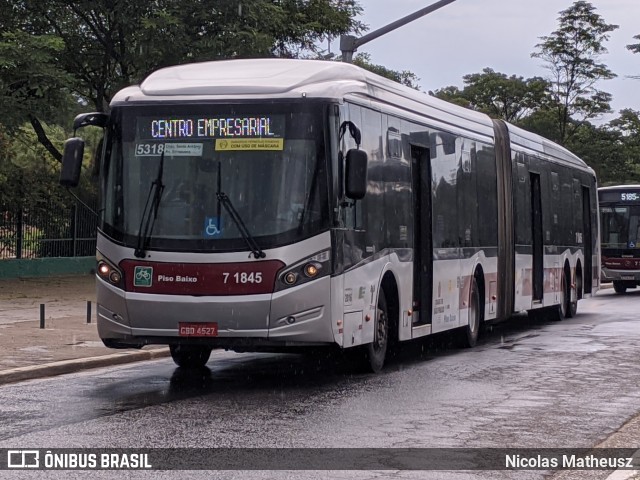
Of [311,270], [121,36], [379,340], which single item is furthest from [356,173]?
[121,36]

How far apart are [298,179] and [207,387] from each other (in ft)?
7.77

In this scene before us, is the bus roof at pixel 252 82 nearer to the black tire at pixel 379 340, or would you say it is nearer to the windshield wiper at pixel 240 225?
the windshield wiper at pixel 240 225

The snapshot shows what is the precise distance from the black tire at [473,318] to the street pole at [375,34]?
5517 millimetres

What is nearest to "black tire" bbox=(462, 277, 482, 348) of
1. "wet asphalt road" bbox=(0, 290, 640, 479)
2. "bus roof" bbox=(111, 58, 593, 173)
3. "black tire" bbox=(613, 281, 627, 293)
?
"wet asphalt road" bbox=(0, 290, 640, 479)

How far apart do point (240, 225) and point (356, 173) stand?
4.20ft

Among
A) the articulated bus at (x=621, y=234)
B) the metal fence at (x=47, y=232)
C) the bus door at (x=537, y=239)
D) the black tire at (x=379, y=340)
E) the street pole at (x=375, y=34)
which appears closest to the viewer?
the black tire at (x=379, y=340)

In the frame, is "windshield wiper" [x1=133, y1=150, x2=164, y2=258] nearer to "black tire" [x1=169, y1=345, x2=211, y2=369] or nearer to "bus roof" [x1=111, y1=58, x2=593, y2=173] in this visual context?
"bus roof" [x1=111, y1=58, x2=593, y2=173]

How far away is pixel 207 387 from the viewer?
42.4ft

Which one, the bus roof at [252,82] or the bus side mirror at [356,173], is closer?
Answer: the bus side mirror at [356,173]

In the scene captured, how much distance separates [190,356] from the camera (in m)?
14.9

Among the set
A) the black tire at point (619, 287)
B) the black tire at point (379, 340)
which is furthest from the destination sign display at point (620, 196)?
the black tire at point (379, 340)

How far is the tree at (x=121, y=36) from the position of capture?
1084 inches

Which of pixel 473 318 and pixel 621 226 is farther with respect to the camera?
pixel 621 226

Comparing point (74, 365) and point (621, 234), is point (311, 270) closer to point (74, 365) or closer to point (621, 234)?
point (74, 365)
